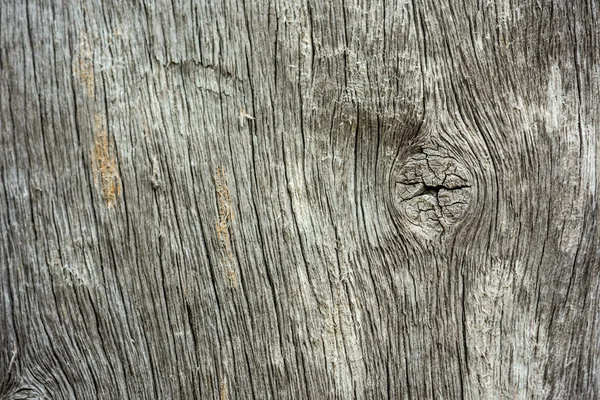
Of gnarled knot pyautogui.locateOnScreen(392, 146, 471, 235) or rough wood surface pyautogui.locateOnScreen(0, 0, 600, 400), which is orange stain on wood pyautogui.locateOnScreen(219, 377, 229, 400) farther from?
gnarled knot pyautogui.locateOnScreen(392, 146, 471, 235)

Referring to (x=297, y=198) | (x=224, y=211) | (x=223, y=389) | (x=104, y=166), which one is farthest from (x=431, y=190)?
(x=104, y=166)

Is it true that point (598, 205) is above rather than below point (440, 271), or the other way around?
above

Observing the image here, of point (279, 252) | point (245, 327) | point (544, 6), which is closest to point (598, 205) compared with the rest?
point (544, 6)

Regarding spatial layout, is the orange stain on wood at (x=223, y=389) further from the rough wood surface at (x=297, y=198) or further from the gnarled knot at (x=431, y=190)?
the gnarled knot at (x=431, y=190)

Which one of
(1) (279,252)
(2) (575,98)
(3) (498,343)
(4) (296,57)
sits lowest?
(3) (498,343)

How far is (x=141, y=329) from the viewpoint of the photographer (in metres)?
1.62

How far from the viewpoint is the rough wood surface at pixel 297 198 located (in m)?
1.56

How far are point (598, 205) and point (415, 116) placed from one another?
2.38ft

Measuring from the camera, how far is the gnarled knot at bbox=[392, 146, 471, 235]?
5.24 feet

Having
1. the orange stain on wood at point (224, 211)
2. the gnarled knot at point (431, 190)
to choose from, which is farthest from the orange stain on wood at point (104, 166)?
the gnarled knot at point (431, 190)

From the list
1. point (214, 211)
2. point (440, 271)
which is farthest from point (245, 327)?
point (440, 271)

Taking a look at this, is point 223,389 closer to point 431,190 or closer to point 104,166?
point 104,166

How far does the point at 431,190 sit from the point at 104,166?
43.6 inches

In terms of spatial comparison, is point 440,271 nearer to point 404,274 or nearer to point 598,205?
point 404,274
